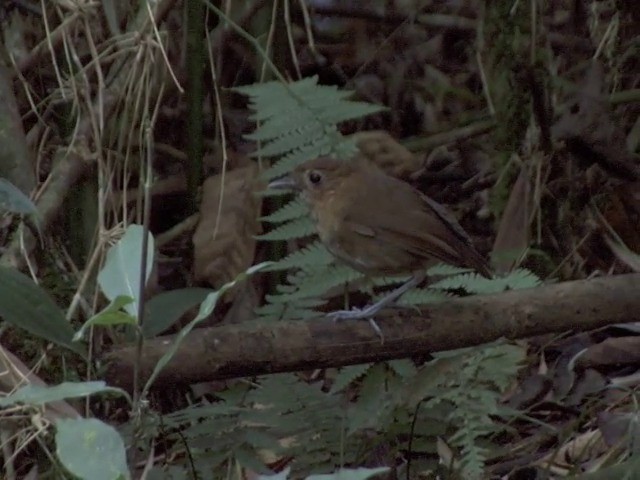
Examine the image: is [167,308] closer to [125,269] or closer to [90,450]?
[125,269]

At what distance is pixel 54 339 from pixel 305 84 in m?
1.34

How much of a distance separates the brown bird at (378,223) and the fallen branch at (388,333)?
0.28 metres

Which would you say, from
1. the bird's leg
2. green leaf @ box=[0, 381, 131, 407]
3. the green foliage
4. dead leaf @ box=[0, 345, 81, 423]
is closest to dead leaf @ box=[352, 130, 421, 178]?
the green foliage

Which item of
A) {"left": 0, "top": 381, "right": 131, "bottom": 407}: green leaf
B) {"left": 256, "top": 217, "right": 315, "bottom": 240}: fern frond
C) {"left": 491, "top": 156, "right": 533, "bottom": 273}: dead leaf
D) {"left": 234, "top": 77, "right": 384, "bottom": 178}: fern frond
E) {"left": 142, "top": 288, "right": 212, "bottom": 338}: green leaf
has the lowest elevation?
{"left": 491, "top": 156, "right": 533, "bottom": 273}: dead leaf

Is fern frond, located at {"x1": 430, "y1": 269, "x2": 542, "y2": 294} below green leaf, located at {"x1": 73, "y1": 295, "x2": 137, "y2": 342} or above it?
below

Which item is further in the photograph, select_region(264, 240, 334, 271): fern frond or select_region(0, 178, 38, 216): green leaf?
select_region(264, 240, 334, 271): fern frond

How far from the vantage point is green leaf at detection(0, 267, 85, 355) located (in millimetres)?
2084

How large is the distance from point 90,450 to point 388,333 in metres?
1.04

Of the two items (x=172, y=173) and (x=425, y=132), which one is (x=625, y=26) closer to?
(x=425, y=132)

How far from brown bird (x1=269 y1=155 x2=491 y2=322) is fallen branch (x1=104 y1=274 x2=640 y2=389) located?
28 centimetres

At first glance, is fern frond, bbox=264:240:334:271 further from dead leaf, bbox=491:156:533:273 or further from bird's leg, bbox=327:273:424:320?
dead leaf, bbox=491:156:533:273


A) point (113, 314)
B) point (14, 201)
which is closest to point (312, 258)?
point (14, 201)

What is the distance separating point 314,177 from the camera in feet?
10.5

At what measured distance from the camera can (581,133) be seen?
143 inches
